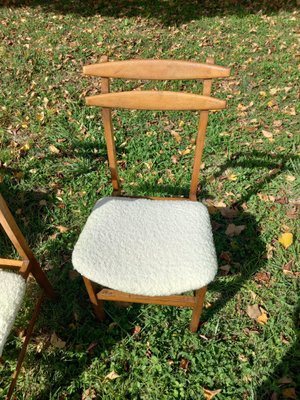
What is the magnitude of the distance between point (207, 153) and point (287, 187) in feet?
2.64

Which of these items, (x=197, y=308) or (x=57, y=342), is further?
(x=57, y=342)

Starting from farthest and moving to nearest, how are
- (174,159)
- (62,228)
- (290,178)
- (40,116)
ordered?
(40,116) < (174,159) < (290,178) < (62,228)

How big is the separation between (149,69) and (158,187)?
136 centimetres

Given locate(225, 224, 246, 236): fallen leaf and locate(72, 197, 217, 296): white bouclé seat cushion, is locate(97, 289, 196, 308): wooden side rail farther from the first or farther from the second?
locate(225, 224, 246, 236): fallen leaf

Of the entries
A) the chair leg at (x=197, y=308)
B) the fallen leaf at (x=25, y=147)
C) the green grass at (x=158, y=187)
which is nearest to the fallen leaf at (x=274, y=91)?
the green grass at (x=158, y=187)

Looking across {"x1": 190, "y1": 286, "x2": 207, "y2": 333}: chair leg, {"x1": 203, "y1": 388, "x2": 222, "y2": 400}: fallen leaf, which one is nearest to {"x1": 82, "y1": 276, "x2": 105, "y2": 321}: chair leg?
{"x1": 190, "y1": 286, "x2": 207, "y2": 333}: chair leg

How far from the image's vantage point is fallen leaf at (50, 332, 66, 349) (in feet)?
6.51

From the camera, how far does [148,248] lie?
5.13 feet

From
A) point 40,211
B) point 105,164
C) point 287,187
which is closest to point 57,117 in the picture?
point 105,164

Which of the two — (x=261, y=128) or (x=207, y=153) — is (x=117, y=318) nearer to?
(x=207, y=153)

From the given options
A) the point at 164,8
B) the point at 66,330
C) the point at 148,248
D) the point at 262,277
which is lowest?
the point at 66,330

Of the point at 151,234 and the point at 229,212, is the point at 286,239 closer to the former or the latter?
the point at 229,212

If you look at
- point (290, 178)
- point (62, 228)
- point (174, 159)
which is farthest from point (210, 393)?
point (174, 159)

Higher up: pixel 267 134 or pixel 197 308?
pixel 267 134
